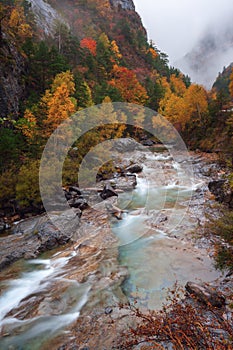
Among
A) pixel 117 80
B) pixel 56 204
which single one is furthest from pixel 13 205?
pixel 117 80

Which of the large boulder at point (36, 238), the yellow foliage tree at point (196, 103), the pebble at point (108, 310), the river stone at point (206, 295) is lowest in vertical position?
the pebble at point (108, 310)

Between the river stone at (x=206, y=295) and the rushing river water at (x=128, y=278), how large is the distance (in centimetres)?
103

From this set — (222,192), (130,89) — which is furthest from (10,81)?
(130,89)

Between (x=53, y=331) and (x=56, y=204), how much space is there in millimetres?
9572

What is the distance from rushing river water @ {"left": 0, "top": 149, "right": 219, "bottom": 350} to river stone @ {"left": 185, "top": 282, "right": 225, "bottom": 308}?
1.03 metres

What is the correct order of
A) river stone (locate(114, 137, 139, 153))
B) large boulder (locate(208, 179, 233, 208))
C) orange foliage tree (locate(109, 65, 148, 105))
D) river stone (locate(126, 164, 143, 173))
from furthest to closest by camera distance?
1. orange foliage tree (locate(109, 65, 148, 105))
2. river stone (locate(114, 137, 139, 153))
3. river stone (locate(126, 164, 143, 173))
4. large boulder (locate(208, 179, 233, 208))

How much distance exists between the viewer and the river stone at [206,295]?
5637 millimetres

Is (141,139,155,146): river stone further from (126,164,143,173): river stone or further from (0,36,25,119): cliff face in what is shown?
(0,36,25,119): cliff face

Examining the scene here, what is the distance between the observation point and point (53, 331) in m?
5.94

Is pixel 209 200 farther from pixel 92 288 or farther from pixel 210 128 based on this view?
pixel 210 128

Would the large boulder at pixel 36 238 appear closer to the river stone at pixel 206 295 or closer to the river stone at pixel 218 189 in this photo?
the river stone at pixel 206 295

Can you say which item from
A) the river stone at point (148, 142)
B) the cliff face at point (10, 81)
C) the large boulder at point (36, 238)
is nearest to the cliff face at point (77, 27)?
the cliff face at point (10, 81)

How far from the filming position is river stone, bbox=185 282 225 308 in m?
5.64

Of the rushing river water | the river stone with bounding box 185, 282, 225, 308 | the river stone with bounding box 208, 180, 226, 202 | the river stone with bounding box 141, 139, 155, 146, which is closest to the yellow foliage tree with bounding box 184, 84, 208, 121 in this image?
the river stone with bounding box 141, 139, 155, 146
